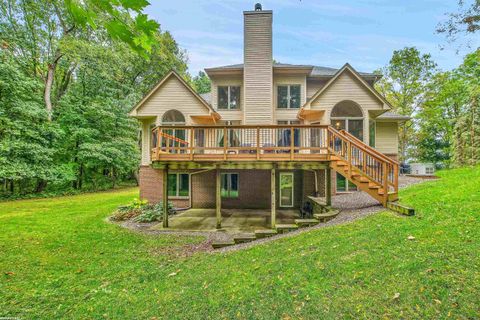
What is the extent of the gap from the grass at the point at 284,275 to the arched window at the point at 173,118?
7157mm

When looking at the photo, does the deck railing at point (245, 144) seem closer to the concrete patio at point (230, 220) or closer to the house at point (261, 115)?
the house at point (261, 115)

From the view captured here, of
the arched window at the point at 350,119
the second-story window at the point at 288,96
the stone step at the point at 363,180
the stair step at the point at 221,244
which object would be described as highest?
the second-story window at the point at 288,96

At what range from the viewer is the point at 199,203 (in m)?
13.5

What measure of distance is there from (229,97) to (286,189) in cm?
612

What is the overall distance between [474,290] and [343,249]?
1969 mm

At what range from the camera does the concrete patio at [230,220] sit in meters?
9.09

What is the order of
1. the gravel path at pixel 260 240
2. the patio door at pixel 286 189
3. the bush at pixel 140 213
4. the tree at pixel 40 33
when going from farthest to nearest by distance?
the tree at pixel 40 33
the patio door at pixel 286 189
the bush at pixel 140 213
the gravel path at pixel 260 240

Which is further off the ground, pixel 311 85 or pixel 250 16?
pixel 250 16

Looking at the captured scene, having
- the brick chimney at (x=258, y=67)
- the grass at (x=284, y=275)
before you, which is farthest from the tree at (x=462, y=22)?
the brick chimney at (x=258, y=67)

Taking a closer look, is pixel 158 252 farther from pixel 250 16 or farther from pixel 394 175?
pixel 250 16

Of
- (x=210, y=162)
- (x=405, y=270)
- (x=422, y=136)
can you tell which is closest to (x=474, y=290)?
(x=405, y=270)

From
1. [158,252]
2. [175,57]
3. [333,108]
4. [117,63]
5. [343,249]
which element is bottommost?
[158,252]

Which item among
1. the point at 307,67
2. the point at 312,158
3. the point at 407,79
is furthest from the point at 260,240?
the point at 407,79

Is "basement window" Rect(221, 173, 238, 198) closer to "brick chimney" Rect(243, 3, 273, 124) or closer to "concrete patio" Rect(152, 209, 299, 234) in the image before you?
"concrete patio" Rect(152, 209, 299, 234)
